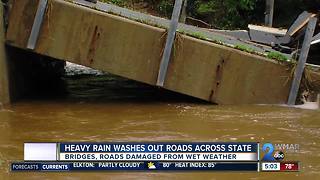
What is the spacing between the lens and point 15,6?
1098cm

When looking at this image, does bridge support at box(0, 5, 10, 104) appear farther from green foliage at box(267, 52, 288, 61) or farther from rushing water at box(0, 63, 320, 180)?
green foliage at box(267, 52, 288, 61)

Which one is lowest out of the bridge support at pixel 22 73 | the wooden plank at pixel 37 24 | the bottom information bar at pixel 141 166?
the bottom information bar at pixel 141 166

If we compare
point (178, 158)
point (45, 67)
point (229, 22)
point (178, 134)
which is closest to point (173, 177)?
point (178, 158)

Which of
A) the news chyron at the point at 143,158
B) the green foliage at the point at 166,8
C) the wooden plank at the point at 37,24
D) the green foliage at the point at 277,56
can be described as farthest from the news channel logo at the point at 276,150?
the green foliage at the point at 166,8

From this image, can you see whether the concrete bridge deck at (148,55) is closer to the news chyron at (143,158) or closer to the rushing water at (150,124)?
the rushing water at (150,124)

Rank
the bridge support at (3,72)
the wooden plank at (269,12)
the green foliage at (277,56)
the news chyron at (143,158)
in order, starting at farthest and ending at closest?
the wooden plank at (269,12), the green foliage at (277,56), the bridge support at (3,72), the news chyron at (143,158)

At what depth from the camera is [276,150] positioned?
23.9ft

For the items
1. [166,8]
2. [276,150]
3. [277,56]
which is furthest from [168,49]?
[166,8]

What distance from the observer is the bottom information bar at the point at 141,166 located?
19.4ft

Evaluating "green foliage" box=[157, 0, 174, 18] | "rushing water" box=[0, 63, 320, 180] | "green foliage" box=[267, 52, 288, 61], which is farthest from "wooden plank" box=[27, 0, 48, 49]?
"green foliage" box=[157, 0, 174, 18]

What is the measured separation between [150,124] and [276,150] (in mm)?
2742

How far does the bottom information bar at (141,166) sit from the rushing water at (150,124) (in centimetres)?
16

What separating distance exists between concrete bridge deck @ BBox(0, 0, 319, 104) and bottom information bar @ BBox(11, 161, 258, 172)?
511 centimetres

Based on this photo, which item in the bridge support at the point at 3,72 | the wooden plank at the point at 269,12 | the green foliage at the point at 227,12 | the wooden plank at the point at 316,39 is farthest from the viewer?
the green foliage at the point at 227,12
